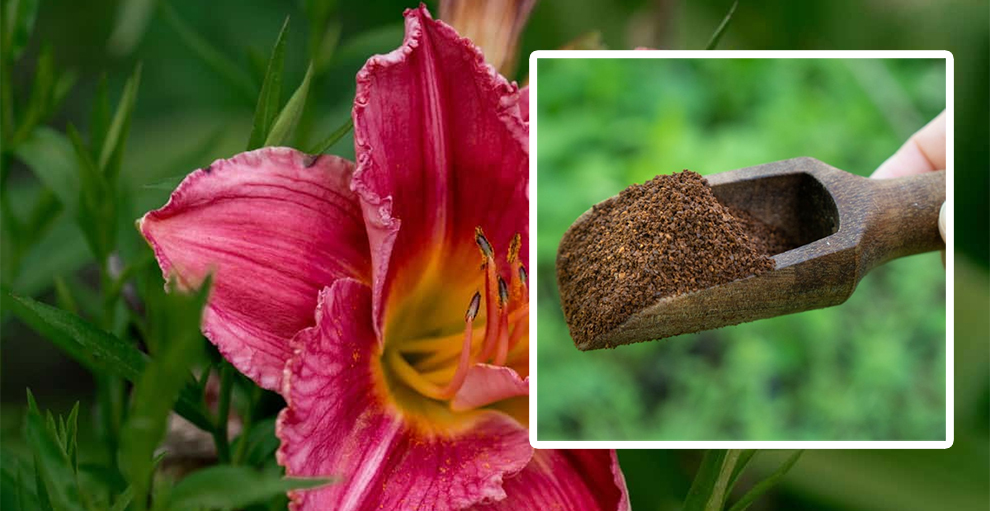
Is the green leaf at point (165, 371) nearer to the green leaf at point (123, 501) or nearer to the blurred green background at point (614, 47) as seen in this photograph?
the green leaf at point (123, 501)

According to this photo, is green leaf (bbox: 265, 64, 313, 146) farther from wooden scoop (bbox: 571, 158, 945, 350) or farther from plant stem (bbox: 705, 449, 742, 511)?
plant stem (bbox: 705, 449, 742, 511)

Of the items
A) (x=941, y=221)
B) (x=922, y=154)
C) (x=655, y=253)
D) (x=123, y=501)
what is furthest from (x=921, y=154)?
(x=123, y=501)

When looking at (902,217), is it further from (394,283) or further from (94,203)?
(94,203)

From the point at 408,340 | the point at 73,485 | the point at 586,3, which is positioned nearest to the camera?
the point at 73,485

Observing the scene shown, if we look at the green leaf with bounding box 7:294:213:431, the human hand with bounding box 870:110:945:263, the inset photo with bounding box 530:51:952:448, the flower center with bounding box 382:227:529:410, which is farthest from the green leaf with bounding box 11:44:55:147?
the human hand with bounding box 870:110:945:263

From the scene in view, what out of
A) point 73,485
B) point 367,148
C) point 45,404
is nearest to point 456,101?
point 367,148

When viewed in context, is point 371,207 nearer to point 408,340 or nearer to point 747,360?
point 408,340
